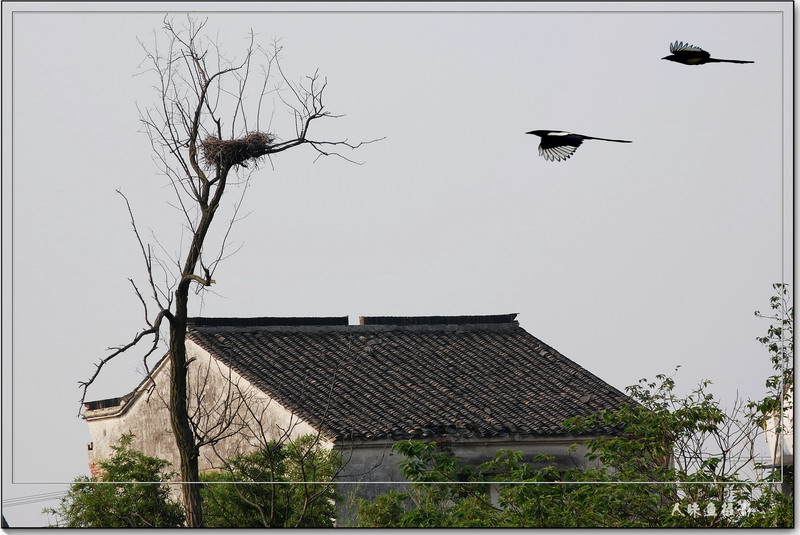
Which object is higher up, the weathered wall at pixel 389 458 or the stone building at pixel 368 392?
the stone building at pixel 368 392

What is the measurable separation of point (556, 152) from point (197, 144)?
48.1 inches

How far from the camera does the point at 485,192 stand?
369 cm

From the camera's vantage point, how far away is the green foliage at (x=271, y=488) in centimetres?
355

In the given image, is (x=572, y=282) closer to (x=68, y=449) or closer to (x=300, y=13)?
(x=300, y=13)

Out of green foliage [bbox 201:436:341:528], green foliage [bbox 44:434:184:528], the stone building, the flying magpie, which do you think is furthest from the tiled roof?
the flying magpie

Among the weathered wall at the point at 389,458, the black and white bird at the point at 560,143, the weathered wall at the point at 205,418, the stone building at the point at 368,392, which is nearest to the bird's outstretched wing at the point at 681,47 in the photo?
the black and white bird at the point at 560,143

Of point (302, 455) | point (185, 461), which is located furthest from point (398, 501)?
point (185, 461)

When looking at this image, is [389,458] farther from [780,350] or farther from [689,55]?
[689,55]

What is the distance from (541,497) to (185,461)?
1.18m

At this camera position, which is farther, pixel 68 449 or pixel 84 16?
pixel 84 16

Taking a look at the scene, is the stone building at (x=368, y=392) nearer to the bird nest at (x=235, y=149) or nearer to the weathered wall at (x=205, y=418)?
the weathered wall at (x=205, y=418)

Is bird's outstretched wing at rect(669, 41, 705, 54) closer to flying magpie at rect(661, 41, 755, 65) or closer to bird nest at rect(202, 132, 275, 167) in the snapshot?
flying magpie at rect(661, 41, 755, 65)

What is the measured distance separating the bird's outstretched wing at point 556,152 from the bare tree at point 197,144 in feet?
2.12

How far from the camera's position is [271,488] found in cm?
359
